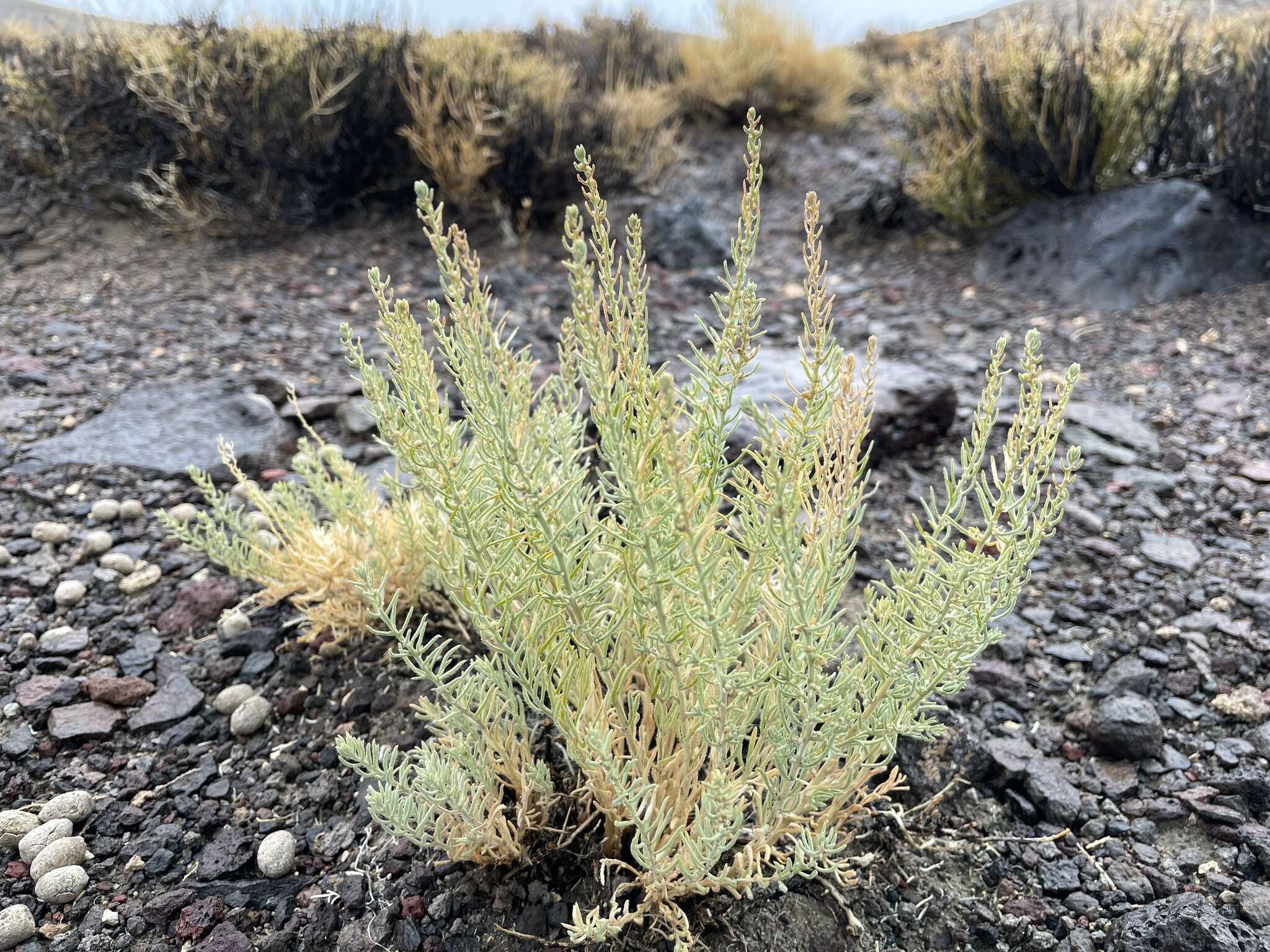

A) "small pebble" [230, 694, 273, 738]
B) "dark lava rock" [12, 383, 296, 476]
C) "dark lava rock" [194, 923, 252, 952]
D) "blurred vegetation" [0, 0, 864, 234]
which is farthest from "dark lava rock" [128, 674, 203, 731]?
"blurred vegetation" [0, 0, 864, 234]

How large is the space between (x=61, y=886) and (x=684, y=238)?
15.1 ft

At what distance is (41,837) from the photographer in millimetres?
1737

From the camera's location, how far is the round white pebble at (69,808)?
181 centimetres

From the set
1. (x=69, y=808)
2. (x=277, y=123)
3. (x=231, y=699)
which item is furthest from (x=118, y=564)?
(x=277, y=123)

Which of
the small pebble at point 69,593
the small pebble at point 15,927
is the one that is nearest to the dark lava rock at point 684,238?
the small pebble at point 69,593

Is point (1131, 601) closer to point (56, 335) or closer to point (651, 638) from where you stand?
point (651, 638)

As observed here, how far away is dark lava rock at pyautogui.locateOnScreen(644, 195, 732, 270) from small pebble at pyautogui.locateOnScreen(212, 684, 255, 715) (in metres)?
3.80

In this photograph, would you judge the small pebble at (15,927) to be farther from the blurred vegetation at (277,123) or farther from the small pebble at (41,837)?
the blurred vegetation at (277,123)

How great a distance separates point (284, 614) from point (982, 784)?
5.89ft

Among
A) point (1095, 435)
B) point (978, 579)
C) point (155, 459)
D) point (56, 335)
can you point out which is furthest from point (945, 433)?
point (56, 335)

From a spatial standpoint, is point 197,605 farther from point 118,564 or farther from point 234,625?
point 118,564

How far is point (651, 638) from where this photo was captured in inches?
49.6

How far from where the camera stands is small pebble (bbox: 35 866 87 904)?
64.4 inches

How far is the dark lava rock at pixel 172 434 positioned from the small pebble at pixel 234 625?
34.6 inches
